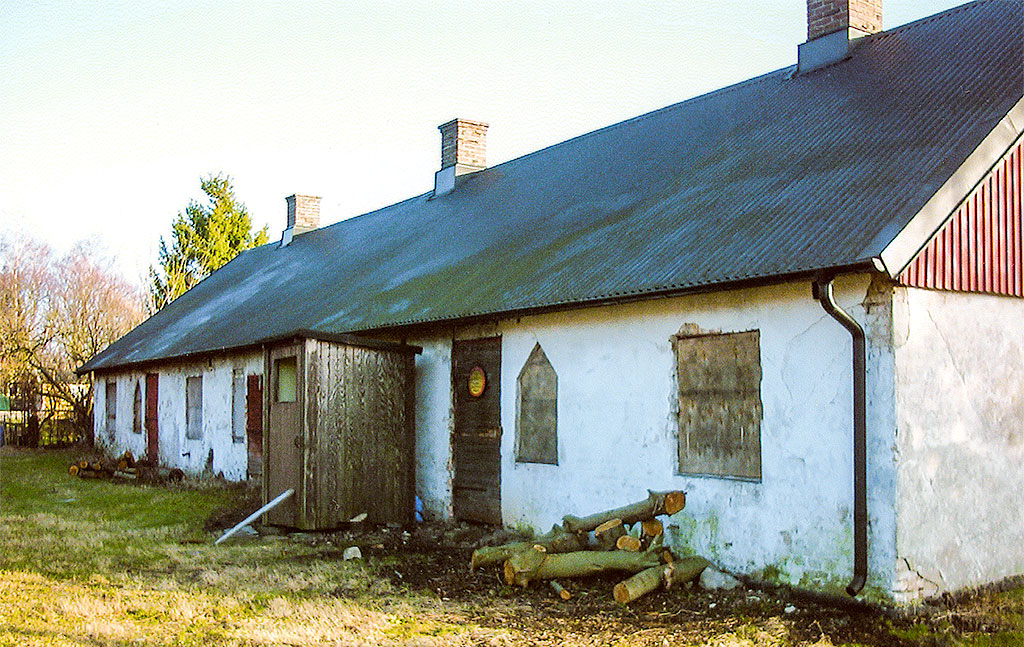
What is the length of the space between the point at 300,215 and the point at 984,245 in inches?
831

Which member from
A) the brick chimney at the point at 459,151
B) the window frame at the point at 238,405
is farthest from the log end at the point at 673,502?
the brick chimney at the point at 459,151

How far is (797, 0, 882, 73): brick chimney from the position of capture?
1353 centimetres

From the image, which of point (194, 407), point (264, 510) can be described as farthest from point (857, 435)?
point (194, 407)

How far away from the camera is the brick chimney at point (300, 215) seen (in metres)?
27.1

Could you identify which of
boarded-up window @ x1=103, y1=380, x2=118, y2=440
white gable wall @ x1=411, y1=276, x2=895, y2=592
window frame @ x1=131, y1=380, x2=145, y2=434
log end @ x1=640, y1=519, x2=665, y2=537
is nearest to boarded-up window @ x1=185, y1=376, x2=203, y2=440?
window frame @ x1=131, y1=380, x2=145, y2=434

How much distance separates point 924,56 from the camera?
11734 mm

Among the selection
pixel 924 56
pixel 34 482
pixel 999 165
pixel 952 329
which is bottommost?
pixel 34 482

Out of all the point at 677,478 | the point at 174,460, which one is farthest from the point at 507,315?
the point at 174,460

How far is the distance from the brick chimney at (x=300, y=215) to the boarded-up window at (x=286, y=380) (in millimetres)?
14544

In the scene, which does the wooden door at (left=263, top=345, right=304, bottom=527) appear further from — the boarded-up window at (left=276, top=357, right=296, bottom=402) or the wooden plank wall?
the wooden plank wall

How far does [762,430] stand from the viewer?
29.3 ft

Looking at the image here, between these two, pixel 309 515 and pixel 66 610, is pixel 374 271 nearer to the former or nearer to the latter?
pixel 309 515

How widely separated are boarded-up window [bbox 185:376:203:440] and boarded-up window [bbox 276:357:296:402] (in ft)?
25.8

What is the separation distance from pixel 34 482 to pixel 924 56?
1729 centimetres
